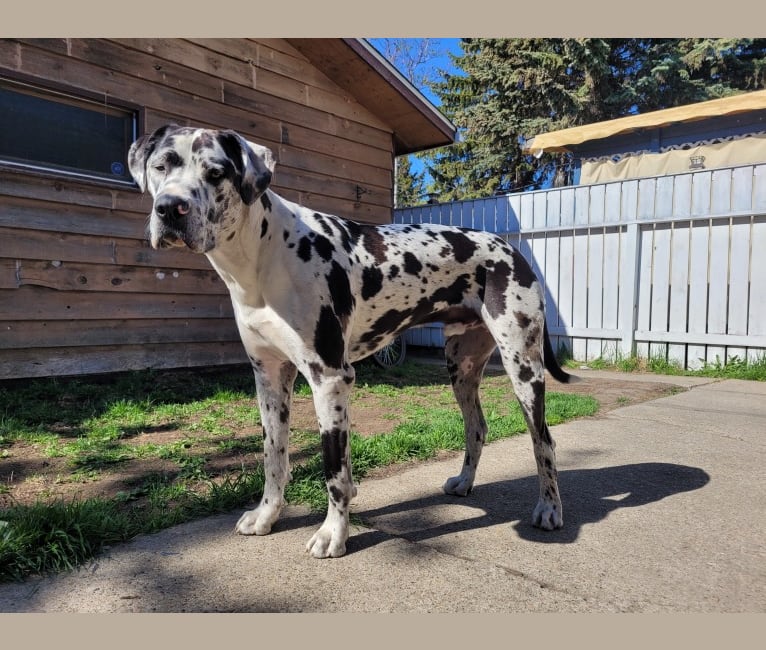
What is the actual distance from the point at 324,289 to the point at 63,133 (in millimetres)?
4652

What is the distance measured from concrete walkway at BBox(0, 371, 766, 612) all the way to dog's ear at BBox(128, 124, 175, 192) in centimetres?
167

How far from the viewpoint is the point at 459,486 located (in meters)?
3.22

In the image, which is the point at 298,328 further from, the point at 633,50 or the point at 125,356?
the point at 633,50

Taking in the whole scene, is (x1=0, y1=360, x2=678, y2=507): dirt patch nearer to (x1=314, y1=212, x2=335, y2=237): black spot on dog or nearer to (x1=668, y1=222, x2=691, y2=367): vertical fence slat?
(x1=314, y1=212, x2=335, y2=237): black spot on dog

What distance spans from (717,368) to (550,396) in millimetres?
3140

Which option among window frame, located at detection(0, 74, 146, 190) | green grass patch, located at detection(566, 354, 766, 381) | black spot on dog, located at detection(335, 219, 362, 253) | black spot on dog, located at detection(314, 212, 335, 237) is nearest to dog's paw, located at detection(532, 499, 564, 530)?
black spot on dog, located at detection(335, 219, 362, 253)

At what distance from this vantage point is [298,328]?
2.47m

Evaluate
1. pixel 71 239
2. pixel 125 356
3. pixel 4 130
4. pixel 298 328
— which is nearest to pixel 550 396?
pixel 298 328

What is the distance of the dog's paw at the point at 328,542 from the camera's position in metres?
2.42

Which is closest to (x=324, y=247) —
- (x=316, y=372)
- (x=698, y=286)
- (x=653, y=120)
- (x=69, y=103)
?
(x=316, y=372)

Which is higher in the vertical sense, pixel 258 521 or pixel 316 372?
pixel 316 372

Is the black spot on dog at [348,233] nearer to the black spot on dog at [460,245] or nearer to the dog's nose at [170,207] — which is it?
the black spot on dog at [460,245]

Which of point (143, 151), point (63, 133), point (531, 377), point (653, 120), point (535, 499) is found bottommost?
point (535, 499)

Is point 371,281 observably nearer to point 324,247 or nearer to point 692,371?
point 324,247
